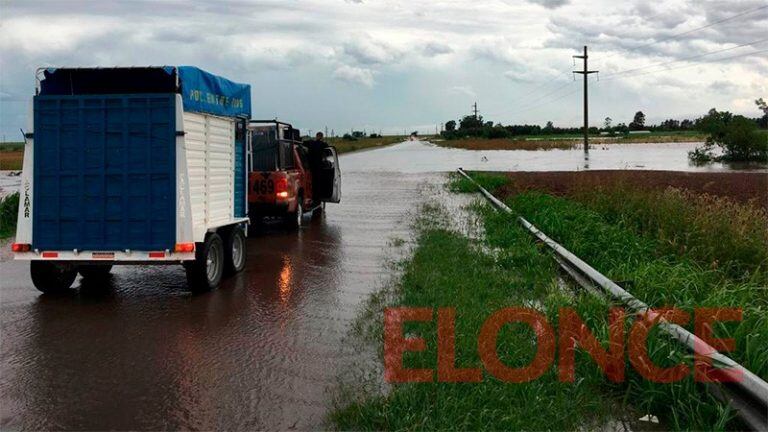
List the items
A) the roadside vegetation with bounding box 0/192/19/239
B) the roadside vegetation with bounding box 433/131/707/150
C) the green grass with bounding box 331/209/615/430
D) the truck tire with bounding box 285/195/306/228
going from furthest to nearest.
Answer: the roadside vegetation with bounding box 433/131/707/150
the truck tire with bounding box 285/195/306/228
the roadside vegetation with bounding box 0/192/19/239
the green grass with bounding box 331/209/615/430

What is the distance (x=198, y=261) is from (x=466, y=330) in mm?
3747

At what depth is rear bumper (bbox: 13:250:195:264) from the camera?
26.2 feet

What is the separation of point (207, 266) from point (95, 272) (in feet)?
7.32

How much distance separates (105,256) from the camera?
8.04 m

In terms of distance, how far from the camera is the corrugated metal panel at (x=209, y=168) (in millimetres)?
8273

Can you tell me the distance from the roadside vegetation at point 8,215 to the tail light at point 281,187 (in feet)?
17.6

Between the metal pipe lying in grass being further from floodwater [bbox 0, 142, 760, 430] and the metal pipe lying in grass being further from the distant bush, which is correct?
the distant bush

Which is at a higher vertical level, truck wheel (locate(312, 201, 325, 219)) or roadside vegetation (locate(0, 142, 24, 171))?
roadside vegetation (locate(0, 142, 24, 171))

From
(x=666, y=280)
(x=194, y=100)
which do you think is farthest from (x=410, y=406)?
(x=194, y=100)

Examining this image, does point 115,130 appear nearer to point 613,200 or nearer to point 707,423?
point 707,423

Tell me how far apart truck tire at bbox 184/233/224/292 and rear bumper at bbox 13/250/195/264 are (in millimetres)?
368

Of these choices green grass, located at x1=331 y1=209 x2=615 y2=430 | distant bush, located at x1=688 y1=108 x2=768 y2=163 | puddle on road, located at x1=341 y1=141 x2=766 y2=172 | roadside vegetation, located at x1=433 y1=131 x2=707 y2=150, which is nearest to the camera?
green grass, located at x1=331 y1=209 x2=615 y2=430

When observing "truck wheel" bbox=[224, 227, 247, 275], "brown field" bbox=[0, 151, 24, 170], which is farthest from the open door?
"brown field" bbox=[0, 151, 24, 170]

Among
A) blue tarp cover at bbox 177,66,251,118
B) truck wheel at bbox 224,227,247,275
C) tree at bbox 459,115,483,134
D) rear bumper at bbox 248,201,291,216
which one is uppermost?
tree at bbox 459,115,483,134
